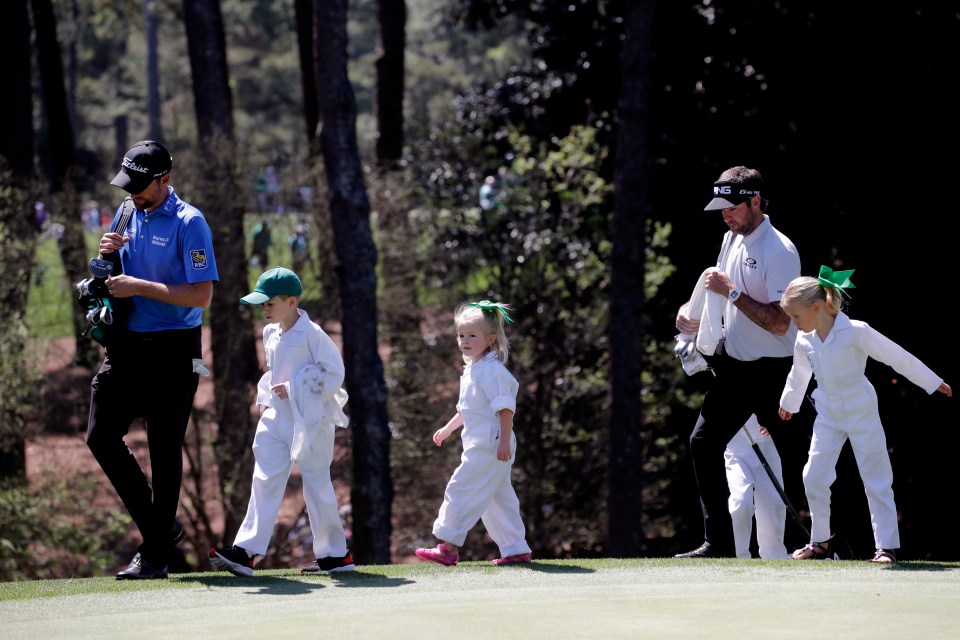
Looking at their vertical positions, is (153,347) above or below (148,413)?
above

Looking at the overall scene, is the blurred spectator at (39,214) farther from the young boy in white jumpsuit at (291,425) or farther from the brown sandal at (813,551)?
the brown sandal at (813,551)

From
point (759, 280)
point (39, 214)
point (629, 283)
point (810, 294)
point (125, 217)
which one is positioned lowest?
point (810, 294)

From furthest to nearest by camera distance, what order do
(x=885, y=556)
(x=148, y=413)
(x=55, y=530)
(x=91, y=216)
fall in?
1. (x=91, y=216)
2. (x=55, y=530)
3. (x=885, y=556)
4. (x=148, y=413)

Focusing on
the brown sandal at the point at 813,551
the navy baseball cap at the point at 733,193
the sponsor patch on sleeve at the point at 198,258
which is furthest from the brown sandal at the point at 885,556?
the sponsor patch on sleeve at the point at 198,258

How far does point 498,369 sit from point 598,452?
11.5m

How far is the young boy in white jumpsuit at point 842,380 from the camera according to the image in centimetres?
811

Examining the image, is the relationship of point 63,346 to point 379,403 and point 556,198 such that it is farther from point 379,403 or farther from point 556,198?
point 556,198

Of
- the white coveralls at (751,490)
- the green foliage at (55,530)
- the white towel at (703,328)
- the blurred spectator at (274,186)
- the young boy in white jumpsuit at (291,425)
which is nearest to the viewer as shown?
the young boy in white jumpsuit at (291,425)

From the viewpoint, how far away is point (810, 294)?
807 centimetres

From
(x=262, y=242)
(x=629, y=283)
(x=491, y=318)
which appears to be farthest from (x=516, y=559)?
(x=262, y=242)

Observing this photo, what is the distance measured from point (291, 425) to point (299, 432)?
106 mm

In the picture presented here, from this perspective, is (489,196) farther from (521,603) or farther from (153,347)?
(521,603)

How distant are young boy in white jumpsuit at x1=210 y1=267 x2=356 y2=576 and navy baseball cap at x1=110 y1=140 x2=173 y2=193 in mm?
803

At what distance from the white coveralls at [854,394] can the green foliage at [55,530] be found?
36.7 feet
